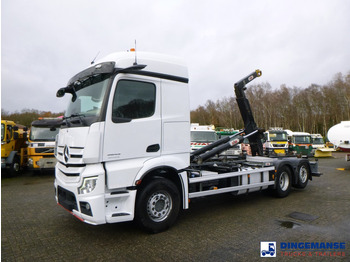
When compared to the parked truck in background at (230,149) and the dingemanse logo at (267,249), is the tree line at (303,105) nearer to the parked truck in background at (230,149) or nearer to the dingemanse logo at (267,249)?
the parked truck in background at (230,149)

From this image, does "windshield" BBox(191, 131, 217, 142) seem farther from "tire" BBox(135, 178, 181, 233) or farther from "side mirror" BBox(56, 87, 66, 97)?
"side mirror" BBox(56, 87, 66, 97)

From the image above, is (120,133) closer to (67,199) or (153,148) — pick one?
(153,148)

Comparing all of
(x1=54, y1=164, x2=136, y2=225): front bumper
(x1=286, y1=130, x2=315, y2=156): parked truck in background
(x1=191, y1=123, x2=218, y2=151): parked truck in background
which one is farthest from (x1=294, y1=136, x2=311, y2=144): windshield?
(x1=54, y1=164, x2=136, y2=225): front bumper

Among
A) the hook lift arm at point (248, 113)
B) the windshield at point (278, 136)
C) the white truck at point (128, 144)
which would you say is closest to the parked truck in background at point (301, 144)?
the windshield at point (278, 136)

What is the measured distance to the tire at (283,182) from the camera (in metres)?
6.74

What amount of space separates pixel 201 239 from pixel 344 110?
171ft

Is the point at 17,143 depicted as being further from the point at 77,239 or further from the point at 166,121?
the point at 166,121

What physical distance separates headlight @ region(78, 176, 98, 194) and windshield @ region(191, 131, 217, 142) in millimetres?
9910

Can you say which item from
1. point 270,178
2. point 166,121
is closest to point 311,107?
point 270,178

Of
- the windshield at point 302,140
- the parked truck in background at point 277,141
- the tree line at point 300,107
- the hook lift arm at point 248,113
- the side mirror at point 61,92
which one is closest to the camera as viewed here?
the side mirror at point 61,92

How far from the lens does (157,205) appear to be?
4.39 metres

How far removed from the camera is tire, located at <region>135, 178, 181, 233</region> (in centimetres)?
414

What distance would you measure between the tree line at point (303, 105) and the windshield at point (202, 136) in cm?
3836

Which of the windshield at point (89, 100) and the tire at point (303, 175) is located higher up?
the windshield at point (89, 100)
